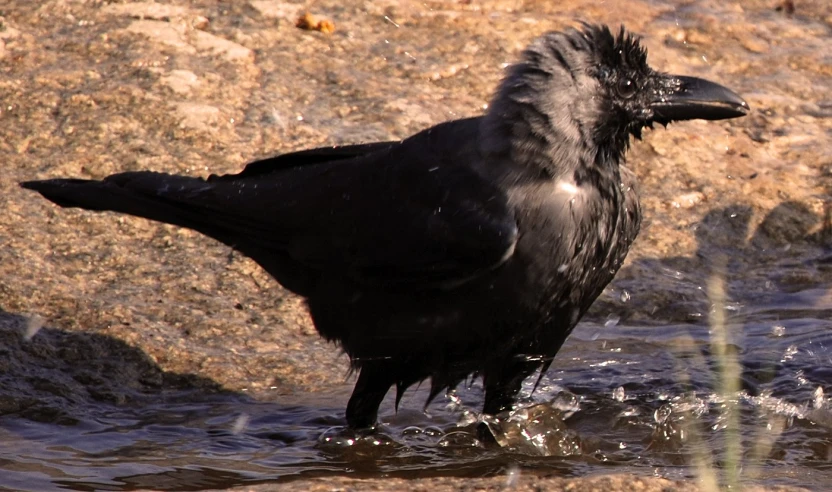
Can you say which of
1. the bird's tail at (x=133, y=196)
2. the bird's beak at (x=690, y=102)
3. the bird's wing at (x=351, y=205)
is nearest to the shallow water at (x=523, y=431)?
the bird's wing at (x=351, y=205)

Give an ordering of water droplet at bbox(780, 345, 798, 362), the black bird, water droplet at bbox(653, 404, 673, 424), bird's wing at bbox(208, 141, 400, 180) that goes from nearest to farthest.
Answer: the black bird
water droplet at bbox(653, 404, 673, 424)
bird's wing at bbox(208, 141, 400, 180)
water droplet at bbox(780, 345, 798, 362)

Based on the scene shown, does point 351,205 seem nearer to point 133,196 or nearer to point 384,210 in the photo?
point 384,210

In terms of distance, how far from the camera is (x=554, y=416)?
4676 mm

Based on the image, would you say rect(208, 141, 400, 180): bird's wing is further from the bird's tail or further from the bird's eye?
the bird's eye

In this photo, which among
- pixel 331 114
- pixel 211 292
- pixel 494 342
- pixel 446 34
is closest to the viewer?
pixel 494 342

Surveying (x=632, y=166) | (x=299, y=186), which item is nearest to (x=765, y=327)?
(x=632, y=166)

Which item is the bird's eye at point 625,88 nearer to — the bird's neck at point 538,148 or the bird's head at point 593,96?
the bird's head at point 593,96

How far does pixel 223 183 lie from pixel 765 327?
7.65ft

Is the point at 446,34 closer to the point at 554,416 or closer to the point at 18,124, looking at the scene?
the point at 18,124

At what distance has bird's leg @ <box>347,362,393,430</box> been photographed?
4598 millimetres

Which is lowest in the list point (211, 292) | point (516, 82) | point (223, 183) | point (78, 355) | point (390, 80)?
point (78, 355)

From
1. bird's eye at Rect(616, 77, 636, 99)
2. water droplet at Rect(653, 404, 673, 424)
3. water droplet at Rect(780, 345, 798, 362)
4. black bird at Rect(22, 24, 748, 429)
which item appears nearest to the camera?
black bird at Rect(22, 24, 748, 429)

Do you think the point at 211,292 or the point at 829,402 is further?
the point at 211,292

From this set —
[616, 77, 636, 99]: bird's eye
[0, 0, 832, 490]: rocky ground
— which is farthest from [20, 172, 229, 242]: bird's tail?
[616, 77, 636, 99]: bird's eye
